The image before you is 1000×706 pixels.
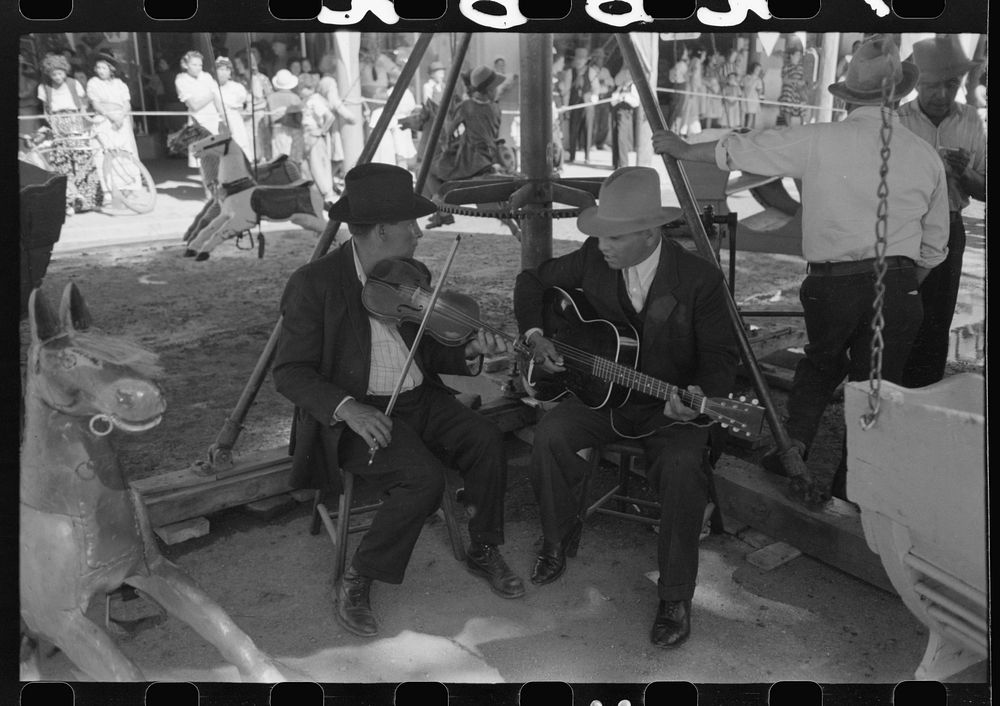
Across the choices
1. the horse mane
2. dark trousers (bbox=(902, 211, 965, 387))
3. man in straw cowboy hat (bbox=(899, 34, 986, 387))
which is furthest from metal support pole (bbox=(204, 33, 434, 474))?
dark trousers (bbox=(902, 211, 965, 387))

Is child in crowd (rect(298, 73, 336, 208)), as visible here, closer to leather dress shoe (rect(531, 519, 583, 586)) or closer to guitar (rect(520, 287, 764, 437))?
guitar (rect(520, 287, 764, 437))

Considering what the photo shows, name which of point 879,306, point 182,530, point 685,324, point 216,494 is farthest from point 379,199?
point 879,306

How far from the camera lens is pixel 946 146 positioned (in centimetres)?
418

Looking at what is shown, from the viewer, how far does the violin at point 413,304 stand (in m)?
3.32

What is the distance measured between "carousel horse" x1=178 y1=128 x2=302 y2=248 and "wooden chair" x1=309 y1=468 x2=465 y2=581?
3.68 metres

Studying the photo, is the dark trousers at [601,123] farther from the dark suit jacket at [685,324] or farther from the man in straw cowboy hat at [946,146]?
the dark suit jacket at [685,324]

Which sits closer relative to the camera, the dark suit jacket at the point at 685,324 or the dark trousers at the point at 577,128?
the dark suit jacket at the point at 685,324

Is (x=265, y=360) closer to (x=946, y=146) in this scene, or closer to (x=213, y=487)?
(x=213, y=487)

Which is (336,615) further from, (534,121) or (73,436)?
(534,121)

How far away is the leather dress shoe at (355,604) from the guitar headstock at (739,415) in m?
1.33

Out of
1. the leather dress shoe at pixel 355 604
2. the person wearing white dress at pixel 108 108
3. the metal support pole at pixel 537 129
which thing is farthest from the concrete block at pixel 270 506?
the person wearing white dress at pixel 108 108

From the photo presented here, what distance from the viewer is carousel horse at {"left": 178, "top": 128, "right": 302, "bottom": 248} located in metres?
6.95

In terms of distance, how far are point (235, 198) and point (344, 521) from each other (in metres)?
4.10

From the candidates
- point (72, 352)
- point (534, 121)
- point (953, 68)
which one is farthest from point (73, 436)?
point (953, 68)
